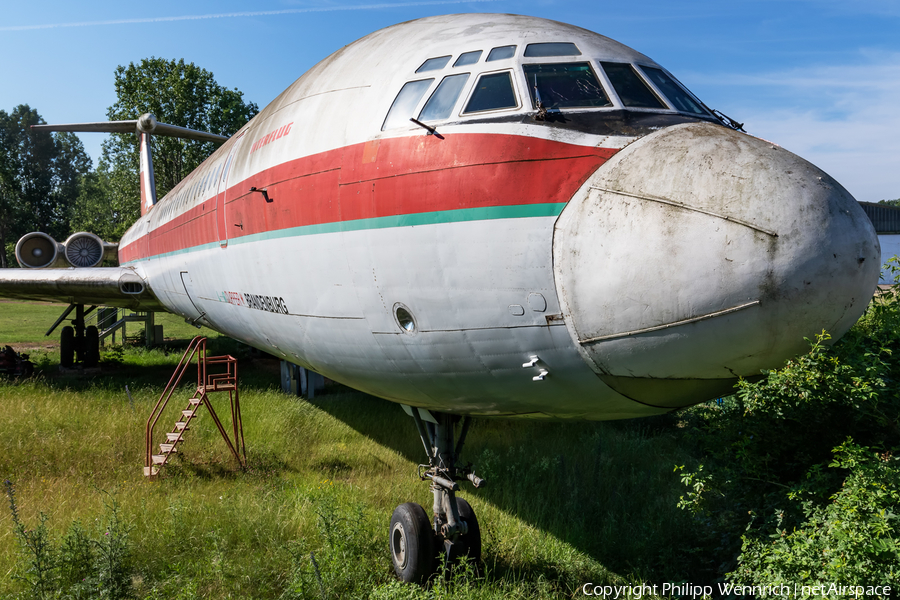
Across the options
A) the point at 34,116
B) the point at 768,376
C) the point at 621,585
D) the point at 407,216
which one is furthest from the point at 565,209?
the point at 34,116

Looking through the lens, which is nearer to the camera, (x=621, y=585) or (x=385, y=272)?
(x=385, y=272)

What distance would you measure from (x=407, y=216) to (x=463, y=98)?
0.92 m

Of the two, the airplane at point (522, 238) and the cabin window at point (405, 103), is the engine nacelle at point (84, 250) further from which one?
the cabin window at point (405, 103)

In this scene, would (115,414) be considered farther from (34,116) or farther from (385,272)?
(34,116)

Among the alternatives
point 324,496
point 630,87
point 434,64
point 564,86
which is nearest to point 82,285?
point 324,496

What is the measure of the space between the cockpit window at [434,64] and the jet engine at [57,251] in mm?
16937

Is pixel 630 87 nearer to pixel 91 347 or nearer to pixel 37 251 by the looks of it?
pixel 91 347

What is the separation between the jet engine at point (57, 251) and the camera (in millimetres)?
18156

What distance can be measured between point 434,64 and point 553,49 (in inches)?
34.5

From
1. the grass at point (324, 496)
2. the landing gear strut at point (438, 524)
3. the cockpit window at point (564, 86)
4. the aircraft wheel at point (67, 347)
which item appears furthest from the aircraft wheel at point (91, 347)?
the cockpit window at point (564, 86)

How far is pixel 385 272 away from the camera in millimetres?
4387

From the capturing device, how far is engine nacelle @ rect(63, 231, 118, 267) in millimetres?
20875

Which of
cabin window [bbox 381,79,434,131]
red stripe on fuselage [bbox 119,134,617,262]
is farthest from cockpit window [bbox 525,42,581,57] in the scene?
red stripe on fuselage [bbox 119,134,617,262]

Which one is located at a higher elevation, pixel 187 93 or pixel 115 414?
pixel 187 93
